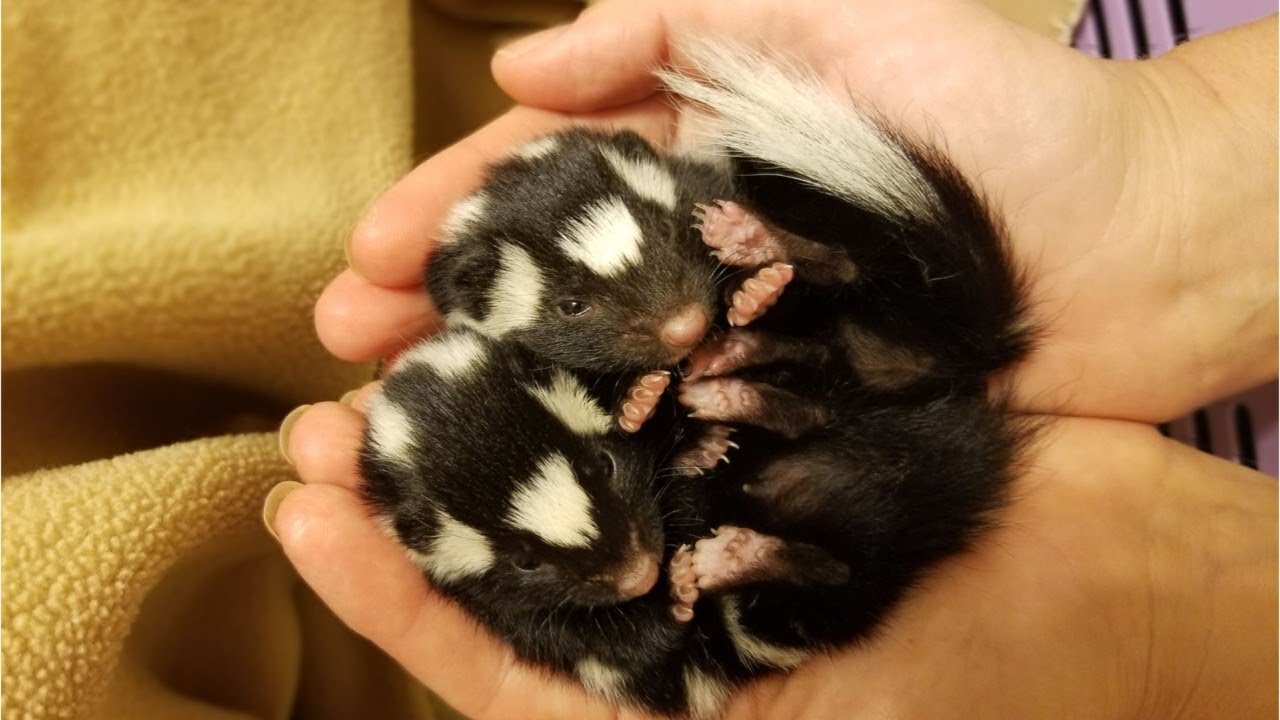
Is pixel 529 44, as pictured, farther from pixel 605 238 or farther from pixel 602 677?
pixel 602 677

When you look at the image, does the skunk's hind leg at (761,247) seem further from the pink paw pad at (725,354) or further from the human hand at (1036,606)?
the human hand at (1036,606)

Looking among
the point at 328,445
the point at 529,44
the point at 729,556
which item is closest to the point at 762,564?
the point at 729,556

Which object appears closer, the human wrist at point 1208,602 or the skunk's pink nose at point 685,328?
the skunk's pink nose at point 685,328

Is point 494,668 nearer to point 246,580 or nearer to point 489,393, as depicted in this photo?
point 489,393

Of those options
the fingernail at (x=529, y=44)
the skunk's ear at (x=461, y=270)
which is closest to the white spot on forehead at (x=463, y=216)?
the skunk's ear at (x=461, y=270)

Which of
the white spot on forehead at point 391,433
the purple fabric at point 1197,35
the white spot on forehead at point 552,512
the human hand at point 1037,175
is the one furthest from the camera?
the purple fabric at point 1197,35

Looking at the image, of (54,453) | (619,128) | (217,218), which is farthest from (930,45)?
(54,453)
